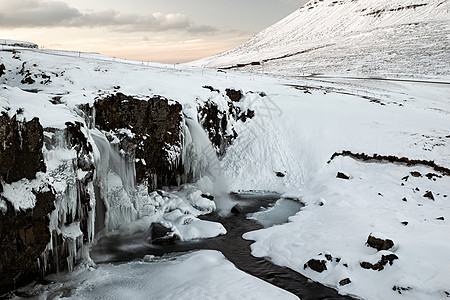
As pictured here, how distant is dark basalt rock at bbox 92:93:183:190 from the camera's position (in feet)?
45.5

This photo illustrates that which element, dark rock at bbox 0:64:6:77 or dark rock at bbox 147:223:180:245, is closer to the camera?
dark rock at bbox 147:223:180:245

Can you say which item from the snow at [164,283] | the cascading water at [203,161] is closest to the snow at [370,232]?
the snow at [164,283]

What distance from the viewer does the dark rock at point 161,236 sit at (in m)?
11.7

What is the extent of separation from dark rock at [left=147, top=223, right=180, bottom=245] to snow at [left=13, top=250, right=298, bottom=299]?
1.36 meters

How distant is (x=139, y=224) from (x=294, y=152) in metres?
10.1

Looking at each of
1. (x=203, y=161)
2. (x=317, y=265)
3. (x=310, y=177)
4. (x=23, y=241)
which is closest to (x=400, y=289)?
(x=317, y=265)

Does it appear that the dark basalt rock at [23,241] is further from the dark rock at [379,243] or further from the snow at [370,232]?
the dark rock at [379,243]

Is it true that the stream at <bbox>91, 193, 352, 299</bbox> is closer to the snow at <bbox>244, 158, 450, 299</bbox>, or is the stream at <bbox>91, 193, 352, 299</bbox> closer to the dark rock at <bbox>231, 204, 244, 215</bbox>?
the dark rock at <bbox>231, 204, 244, 215</bbox>

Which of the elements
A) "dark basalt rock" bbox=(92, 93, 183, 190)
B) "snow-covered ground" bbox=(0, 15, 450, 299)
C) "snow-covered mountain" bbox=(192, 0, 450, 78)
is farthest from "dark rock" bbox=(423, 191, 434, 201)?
"snow-covered mountain" bbox=(192, 0, 450, 78)

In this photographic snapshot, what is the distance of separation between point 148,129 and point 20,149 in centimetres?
685

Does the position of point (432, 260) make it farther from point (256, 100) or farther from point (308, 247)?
point (256, 100)

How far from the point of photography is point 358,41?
81.8 meters

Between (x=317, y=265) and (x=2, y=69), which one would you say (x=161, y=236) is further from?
(x=2, y=69)

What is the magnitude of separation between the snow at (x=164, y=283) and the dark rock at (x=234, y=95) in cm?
1344
